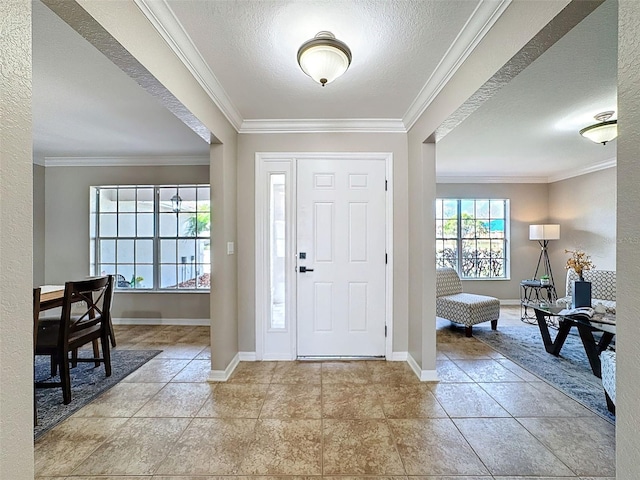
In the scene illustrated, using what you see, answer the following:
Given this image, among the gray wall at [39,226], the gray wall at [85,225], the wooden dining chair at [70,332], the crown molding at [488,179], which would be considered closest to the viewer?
the wooden dining chair at [70,332]

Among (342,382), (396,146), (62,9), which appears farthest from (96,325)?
(396,146)

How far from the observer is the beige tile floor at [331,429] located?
1.77 m

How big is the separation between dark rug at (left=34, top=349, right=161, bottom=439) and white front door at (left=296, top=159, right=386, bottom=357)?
1732 mm

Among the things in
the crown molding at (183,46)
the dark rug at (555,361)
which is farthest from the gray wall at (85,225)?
the dark rug at (555,361)

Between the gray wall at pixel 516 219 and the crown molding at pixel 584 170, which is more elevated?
the crown molding at pixel 584 170

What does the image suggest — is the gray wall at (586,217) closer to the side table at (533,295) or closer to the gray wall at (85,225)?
the side table at (533,295)

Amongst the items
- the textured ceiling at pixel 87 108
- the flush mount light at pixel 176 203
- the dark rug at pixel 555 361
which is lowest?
the dark rug at pixel 555 361

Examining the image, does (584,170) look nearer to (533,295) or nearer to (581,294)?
(533,295)

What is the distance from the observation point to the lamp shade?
18.9 feet

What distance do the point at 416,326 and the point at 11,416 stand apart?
2.80 metres

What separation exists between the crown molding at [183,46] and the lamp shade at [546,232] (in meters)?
5.69

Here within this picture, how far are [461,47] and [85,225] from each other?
5.38m

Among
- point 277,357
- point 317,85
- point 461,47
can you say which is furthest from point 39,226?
point 461,47

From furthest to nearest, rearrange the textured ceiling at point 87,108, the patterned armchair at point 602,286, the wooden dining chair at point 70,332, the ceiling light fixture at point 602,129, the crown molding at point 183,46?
the patterned armchair at point 602,286, the ceiling light fixture at point 602,129, the wooden dining chair at point 70,332, the textured ceiling at point 87,108, the crown molding at point 183,46
